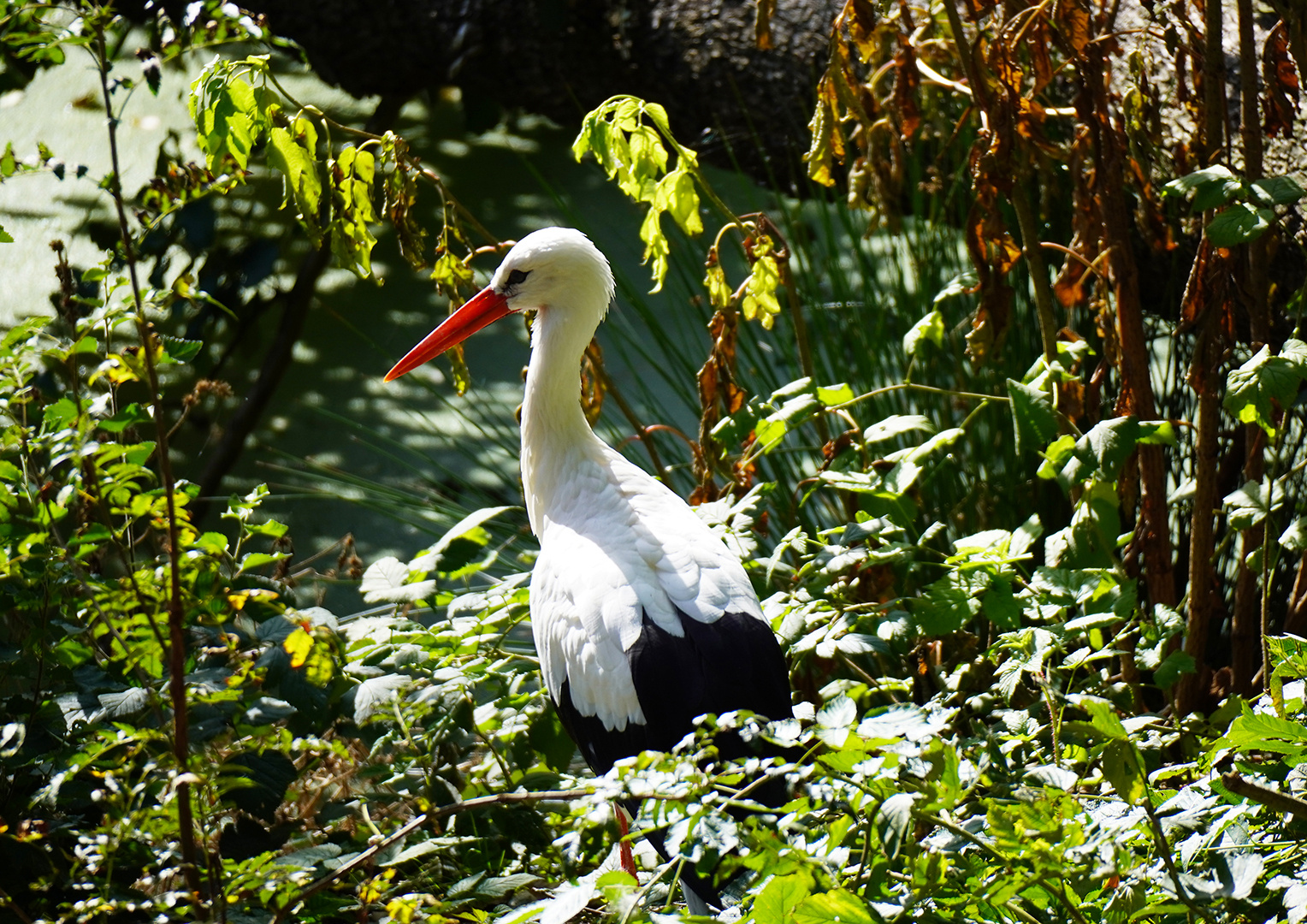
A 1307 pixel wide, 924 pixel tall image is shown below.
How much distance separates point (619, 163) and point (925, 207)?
1224mm

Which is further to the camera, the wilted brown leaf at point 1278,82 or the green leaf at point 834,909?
the wilted brown leaf at point 1278,82

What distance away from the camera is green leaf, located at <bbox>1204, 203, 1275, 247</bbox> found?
1.38 meters

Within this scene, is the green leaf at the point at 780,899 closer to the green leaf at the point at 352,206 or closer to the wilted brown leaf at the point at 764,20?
the green leaf at the point at 352,206

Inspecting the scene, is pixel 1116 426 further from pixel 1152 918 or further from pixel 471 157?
pixel 471 157

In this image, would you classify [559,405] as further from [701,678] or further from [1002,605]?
[1002,605]

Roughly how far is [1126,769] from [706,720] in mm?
436

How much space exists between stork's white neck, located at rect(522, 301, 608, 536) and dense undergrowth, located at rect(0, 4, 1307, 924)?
4.7 inches

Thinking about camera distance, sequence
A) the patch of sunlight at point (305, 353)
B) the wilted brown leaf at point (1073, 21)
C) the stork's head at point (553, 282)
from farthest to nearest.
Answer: the patch of sunlight at point (305, 353), the stork's head at point (553, 282), the wilted brown leaf at point (1073, 21)

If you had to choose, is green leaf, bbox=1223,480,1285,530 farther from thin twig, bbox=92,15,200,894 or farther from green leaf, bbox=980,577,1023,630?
thin twig, bbox=92,15,200,894

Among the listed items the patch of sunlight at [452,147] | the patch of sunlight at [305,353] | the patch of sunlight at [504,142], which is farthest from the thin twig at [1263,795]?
the patch of sunlight at [452,147]

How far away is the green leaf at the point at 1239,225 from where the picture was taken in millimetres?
1377

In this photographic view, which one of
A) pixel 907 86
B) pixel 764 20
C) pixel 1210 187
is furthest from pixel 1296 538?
pixel 764 20

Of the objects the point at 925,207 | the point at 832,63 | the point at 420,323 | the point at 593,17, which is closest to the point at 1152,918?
the point at 832,63

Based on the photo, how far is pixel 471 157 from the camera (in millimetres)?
4273
